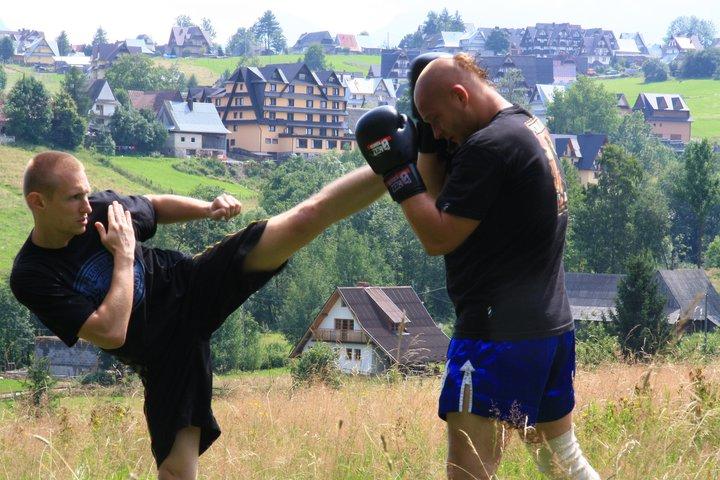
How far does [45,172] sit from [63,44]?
180 m

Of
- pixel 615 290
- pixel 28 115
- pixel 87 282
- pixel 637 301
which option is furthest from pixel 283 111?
pixel 87 282

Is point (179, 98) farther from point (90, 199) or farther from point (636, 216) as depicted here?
point (90, 199)

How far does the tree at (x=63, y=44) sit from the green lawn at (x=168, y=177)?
335 feet

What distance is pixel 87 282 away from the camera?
385cm

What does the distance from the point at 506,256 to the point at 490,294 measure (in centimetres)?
14

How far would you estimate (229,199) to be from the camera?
4141 millimetres

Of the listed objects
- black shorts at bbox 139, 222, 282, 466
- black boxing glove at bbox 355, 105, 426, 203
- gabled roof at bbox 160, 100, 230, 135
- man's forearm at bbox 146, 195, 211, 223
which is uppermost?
black boxing glove at bbox 355, 105, 426, 203

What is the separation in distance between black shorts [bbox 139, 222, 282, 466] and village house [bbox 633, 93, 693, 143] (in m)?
113

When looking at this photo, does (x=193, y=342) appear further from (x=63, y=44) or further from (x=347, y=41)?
(x=347, y=41)

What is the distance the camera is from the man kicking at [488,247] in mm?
3387

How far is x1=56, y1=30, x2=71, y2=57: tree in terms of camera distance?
173262 millimetres

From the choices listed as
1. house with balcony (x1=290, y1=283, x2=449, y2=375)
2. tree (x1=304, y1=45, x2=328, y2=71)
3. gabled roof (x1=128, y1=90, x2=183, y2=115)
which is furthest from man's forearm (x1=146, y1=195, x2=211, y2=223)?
tree (x1=304, y1=45, x2=328, y2=71)

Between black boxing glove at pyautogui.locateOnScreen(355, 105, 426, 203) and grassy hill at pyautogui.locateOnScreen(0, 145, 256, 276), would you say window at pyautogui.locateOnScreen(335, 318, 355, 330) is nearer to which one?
grassy hill at pyautogui.locateOnScreen(0, 145, 256, 276)

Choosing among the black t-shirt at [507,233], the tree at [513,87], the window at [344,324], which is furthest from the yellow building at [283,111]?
the black t-shirt at [507,233]
